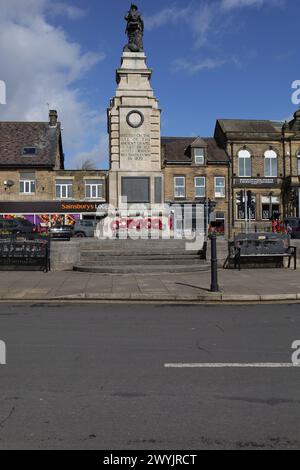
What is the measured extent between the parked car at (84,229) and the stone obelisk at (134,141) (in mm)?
11571

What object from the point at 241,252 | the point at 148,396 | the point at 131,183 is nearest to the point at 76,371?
the point at 148,396

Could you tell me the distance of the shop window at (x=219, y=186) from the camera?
4997 centimetres

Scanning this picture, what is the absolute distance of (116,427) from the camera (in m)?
4.01

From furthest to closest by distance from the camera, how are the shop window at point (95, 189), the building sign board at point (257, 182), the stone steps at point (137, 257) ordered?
1. the building sign board at point (257, 182)
2. the shop window at point (95, 189)
3. the stone steps at point (137, 257)

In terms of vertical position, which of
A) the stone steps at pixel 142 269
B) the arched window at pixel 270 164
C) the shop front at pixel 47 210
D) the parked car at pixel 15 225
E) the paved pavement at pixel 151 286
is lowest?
the paved pavement at pixel 151 286

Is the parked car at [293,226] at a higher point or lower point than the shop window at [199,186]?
lower

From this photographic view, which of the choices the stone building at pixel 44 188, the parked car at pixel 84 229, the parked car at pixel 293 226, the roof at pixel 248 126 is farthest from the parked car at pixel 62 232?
the roof at pixel 248 126

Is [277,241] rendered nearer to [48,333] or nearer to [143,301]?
[143,301]

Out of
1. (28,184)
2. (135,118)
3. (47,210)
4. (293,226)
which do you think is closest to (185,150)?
(47,210)

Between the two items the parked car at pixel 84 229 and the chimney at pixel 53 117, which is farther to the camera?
the chimney at pixel 53 117

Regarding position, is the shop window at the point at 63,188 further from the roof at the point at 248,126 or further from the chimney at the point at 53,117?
the roof at the point at 248,126

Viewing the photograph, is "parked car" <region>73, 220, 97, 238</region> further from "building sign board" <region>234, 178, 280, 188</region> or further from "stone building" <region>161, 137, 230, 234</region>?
"building sign board" <region>234, 178, 280, 188</region>

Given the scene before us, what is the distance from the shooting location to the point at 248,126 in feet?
178

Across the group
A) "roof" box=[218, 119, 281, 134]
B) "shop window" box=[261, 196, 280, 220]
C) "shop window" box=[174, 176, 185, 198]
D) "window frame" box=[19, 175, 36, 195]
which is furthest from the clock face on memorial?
"shop window" box=[261, 196, 280, 220]
